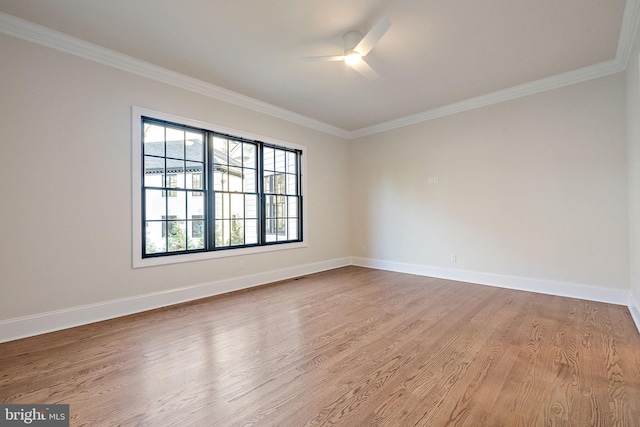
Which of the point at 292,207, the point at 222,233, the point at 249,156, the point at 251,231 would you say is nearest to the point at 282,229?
the point at 292,207

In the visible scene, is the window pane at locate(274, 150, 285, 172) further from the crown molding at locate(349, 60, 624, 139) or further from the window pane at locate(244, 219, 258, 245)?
the crown molding at locate(349, 60, 624, 139)

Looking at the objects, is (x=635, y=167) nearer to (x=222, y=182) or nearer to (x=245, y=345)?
(x=245, y=345)

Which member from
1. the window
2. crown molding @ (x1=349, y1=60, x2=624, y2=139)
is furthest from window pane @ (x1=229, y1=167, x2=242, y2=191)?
crown molding @ (x1=349, y1=60, x2=624, y2=139)

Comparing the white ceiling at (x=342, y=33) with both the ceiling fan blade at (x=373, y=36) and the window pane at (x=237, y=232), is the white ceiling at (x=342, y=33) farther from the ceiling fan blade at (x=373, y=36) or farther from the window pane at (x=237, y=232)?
the window pane at (x=237, y=232)

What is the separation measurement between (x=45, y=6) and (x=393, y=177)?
508 centimetres

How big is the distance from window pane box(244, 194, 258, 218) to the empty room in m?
0.07

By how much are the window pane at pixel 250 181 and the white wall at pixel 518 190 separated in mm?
2580

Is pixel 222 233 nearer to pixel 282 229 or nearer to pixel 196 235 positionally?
pixel 196 235

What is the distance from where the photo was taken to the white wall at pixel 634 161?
2.69m

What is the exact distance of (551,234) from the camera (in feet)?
12.8

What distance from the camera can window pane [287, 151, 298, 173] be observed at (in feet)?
17.2

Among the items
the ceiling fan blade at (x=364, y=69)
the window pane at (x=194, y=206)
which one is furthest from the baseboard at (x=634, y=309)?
the window pane at (x=194, y=206)

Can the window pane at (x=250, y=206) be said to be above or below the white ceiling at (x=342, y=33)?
below

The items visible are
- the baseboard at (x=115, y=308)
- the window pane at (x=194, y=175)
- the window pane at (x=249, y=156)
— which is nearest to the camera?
the baseboard at (x=115, y=308)
